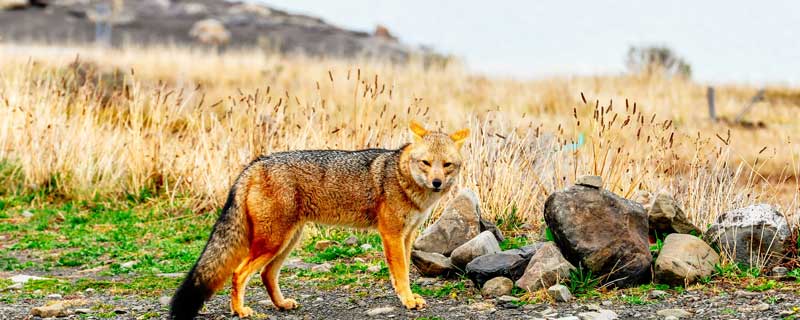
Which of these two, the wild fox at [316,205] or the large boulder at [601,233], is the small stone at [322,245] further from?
the large boulder at [601,233]

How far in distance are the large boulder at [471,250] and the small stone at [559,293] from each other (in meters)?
0.96

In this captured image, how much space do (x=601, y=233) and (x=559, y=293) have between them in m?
0.61

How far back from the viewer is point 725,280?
269 inches

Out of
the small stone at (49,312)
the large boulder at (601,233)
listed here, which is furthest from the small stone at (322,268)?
the small stone at (49,312)

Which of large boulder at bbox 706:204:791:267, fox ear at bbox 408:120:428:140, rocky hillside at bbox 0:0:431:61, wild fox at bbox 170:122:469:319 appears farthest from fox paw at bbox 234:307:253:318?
rocky hillside at bbox 0:0:431:61

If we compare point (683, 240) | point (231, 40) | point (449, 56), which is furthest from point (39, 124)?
point (231, 40)

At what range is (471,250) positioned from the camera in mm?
7430

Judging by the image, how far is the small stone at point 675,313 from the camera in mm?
6043

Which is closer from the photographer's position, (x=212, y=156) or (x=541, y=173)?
(x=541, y=173)

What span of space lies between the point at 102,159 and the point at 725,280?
7.88 metres

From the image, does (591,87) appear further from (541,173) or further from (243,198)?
(243,198)

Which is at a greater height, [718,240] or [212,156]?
[718,240]

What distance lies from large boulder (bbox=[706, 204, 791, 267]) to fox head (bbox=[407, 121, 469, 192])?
213cm

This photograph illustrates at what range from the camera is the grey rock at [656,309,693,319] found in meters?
6.04
